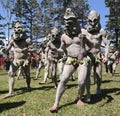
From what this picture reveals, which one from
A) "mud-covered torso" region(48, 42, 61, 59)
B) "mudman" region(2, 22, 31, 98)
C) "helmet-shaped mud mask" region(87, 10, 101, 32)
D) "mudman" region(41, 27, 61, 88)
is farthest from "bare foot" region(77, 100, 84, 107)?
"mud-covered torso" region(48, 42, 61, 59)

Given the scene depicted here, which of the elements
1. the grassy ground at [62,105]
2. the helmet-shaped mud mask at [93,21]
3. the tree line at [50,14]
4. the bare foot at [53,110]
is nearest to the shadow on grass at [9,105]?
the grassy ground at [62,105]

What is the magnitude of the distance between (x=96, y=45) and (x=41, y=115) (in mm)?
3252

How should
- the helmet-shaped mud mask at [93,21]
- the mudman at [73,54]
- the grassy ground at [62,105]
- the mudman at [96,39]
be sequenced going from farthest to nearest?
1. the mudman at [96,39]
2. the helmet-shaped mud mask at [93,21]
3. the mudman at [73,54]
4. the grassy ground at [62,105]

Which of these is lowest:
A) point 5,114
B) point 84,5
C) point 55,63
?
point 5,114

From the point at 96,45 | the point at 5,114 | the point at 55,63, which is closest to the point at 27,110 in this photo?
the point at 5,114

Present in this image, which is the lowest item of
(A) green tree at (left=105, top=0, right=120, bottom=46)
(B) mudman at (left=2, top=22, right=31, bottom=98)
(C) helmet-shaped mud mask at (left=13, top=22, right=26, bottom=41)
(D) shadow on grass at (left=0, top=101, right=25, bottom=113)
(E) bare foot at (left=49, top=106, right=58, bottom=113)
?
(D) shadow on grass at (left=0, top=101, right=25, bottom=113)

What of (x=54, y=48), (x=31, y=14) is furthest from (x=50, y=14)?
(x=54, y=48)

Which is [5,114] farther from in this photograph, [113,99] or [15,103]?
[113,99]

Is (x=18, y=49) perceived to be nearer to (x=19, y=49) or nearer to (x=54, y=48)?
(x=19, y=49)

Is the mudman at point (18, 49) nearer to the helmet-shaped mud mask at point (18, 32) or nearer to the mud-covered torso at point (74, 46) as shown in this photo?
the helmet-shaped mud mask at point (18, 32)

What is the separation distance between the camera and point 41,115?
937 cm

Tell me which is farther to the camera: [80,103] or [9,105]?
[9,105]

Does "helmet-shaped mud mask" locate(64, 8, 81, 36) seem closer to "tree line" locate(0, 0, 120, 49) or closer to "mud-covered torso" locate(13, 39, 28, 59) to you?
"mud-covered torso" locate(13, 39, 28, 59)

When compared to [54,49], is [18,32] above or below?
above
